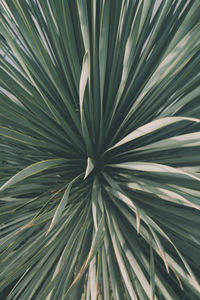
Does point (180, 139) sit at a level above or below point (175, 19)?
below

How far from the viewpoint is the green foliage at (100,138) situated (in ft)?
2.81

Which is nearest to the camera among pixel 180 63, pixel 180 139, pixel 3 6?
pixel 180 139

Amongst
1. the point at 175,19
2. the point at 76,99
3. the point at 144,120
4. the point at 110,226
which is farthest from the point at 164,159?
the point at 175,19

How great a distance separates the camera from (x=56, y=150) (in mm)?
1066

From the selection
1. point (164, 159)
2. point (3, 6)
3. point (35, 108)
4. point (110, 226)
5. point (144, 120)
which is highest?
point (3, 6)

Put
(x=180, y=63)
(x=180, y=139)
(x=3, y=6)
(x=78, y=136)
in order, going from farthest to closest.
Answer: (x=78, y=136) → (x=3, y=6) → (x=180, y=63) → (x=180, y=139)

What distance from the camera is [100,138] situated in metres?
1.01

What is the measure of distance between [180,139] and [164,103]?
0.40 meters

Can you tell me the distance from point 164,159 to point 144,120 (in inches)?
7.6

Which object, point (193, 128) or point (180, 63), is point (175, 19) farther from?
point (193, 128)

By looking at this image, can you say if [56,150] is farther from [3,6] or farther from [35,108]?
[3,6]

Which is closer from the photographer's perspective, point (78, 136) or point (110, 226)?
point (110, 226)

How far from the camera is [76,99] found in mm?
1075

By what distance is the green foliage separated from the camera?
2.81 feet
